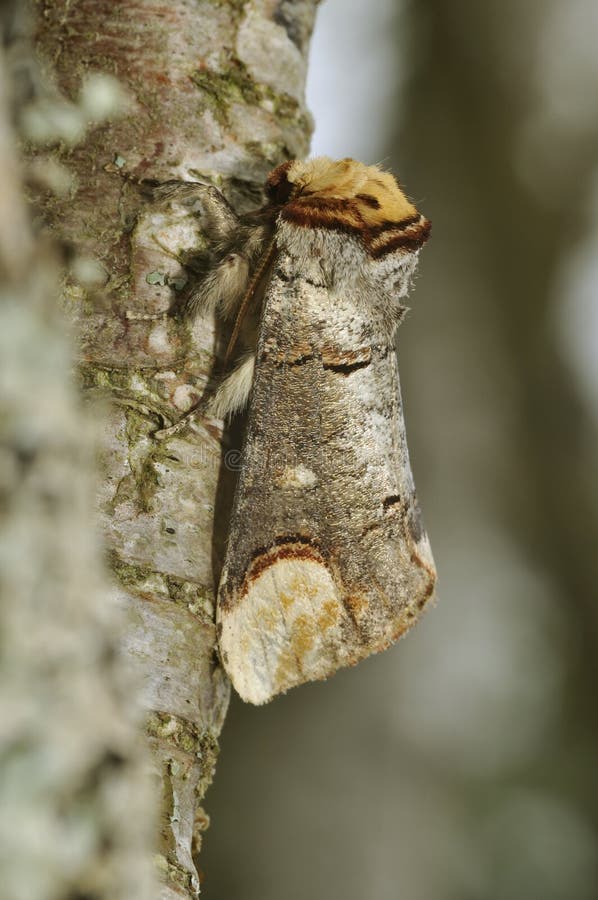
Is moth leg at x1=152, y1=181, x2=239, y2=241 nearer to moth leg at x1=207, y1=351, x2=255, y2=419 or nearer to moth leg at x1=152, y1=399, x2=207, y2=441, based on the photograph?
moth leg at x1=207, y1=351, x2=255, y2=419

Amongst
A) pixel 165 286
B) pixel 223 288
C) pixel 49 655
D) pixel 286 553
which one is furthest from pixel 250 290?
pixel 49 655

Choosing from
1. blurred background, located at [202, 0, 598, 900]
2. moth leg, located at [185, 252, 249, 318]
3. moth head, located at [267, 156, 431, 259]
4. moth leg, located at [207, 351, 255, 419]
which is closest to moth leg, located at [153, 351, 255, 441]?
moth leg, located at [207, 351, 255, 419]

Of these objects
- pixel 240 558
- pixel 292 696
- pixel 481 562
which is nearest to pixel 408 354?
pixel 481 562

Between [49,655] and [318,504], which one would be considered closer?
[49,655]

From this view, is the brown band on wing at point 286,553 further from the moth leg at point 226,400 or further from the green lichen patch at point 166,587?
the moth leg at point 226,400

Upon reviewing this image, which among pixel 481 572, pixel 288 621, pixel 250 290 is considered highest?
pixel 250 290

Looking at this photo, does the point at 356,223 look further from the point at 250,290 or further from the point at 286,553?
the point at 286,553
